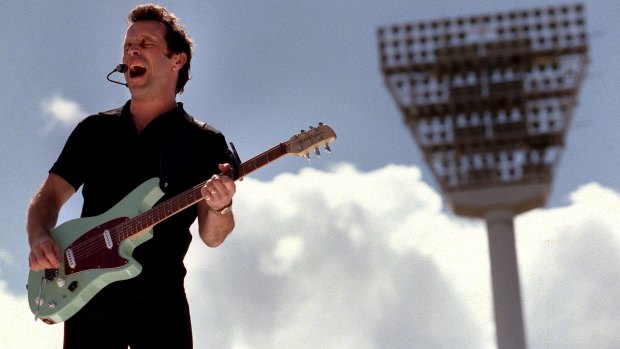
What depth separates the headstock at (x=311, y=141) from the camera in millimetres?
5004

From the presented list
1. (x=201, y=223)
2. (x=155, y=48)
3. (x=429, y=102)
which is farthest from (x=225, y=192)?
(x=429, y=102)

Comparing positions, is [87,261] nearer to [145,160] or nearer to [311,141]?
[145,160]

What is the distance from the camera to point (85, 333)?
4.27 m

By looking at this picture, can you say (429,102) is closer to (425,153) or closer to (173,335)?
(425,153)

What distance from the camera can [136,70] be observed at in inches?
181

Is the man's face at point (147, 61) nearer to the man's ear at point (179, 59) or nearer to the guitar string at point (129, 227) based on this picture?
the man's ear at point (179, 59)

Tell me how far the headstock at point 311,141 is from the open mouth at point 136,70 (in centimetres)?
75

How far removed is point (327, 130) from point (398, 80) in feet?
121

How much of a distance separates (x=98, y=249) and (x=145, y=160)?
1.32 feet

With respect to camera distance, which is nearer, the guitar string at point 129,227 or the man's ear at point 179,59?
the guitar string at point 129,227

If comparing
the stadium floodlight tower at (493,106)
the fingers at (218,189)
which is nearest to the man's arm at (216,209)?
the fingers at (218,189)

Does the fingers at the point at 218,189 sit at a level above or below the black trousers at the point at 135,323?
above

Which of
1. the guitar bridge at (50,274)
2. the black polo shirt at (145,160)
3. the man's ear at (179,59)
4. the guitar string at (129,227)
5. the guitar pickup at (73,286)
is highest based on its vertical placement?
the man's ear at (179,59)

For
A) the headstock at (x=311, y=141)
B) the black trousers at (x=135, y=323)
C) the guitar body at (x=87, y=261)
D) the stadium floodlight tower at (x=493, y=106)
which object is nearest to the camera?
the black trousers at (x=135, y=323)
